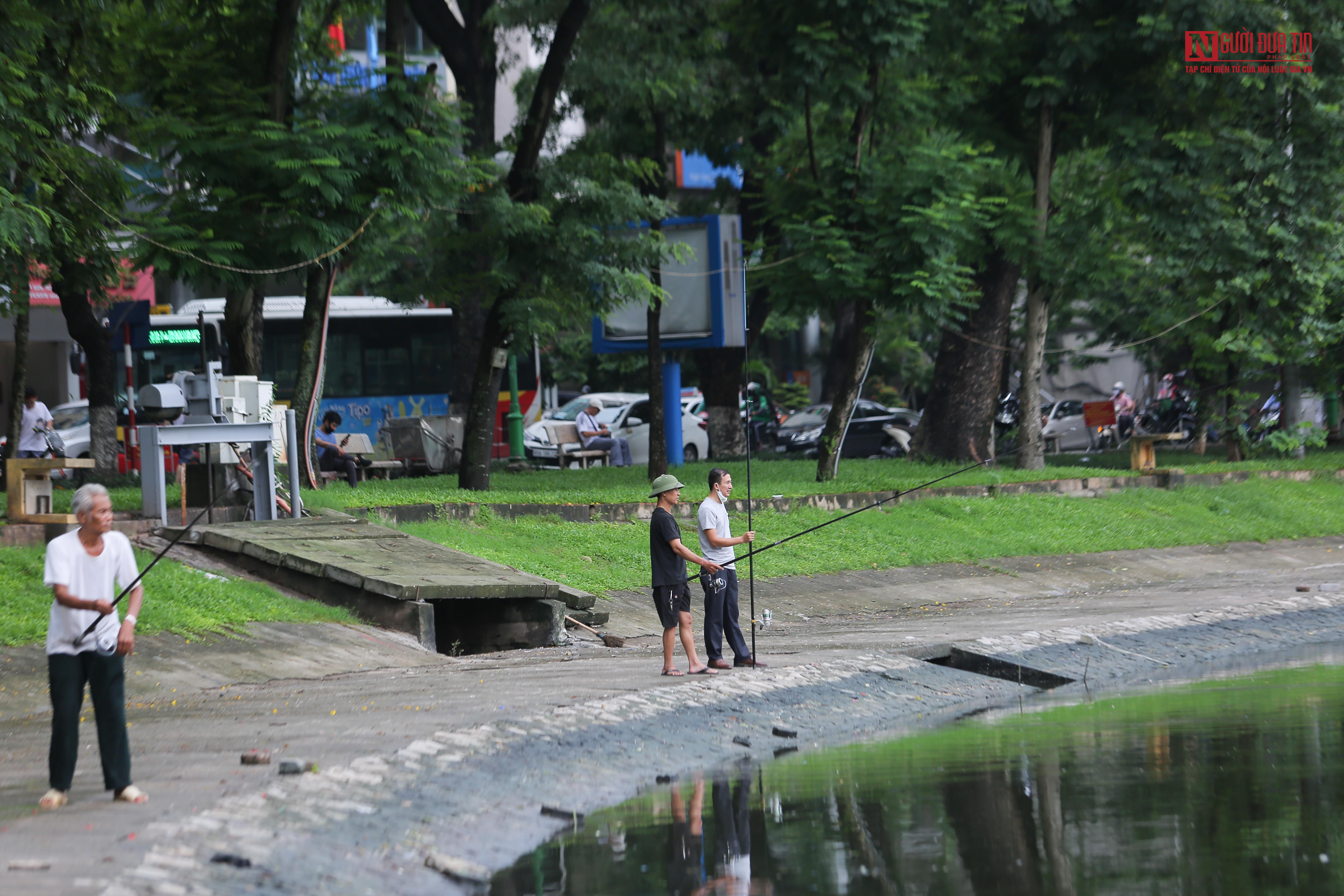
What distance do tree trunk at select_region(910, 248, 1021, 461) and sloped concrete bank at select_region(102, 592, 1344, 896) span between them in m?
12.0

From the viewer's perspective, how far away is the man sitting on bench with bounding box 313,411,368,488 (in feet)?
70.9

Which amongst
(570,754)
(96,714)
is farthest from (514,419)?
(96,714)

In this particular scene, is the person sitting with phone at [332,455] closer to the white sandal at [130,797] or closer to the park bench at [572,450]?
the park bench at [572,450]

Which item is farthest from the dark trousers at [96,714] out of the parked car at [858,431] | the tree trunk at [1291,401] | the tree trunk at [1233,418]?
the parked car at [858,431]

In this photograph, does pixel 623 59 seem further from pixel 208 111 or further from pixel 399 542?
pixel 399 542

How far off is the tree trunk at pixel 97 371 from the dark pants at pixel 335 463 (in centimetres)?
312

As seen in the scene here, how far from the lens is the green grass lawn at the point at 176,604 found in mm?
11633

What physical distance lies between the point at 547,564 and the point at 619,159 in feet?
31.1

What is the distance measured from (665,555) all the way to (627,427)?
23.9m

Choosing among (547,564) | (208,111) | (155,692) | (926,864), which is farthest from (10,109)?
(926,864)

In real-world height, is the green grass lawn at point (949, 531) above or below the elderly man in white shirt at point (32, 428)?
below

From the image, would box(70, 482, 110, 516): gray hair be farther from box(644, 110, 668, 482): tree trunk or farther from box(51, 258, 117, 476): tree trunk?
box(644, 110, 668, 482): tree trunk

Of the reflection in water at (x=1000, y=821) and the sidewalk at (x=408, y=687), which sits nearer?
the reflection in water at (x=1000, y=821)

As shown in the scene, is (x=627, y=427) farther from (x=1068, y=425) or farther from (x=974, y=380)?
(x=1068, y=425)
